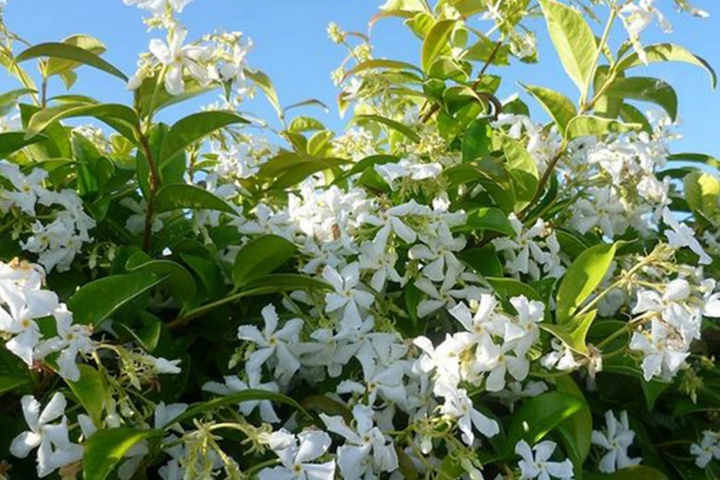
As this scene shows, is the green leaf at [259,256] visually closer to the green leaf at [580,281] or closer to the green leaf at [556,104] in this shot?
the green leaf at [580,281]

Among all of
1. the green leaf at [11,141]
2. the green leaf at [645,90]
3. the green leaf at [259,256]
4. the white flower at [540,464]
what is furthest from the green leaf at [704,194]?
the green leaf at [11,141]

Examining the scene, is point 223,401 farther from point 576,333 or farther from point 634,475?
point 634,475

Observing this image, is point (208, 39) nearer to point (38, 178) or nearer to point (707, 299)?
point (38, 178)

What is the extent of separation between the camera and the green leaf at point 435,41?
5.69 feet

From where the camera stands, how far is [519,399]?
1.39 meters

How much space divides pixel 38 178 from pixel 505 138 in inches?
28.5

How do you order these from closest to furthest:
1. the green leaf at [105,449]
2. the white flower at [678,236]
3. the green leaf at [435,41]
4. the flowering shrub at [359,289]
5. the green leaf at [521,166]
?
the green leaf at [105,449] → the flowering shrub at [359,289] → the white flower at [678,236] → the green leaf at [521,166] → the green leaf at [435,41]

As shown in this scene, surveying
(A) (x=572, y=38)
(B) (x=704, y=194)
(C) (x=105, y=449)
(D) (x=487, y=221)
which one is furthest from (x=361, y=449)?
(B) (x=704, y=194)

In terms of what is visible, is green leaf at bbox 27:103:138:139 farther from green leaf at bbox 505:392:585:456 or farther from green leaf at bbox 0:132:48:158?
green leaf at bbox 505:392:585:456

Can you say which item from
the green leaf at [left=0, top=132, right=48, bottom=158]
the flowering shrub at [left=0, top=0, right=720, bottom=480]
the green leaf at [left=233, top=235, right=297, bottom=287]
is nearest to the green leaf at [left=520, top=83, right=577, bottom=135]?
the flowering shrub at [left=0, top=0, right=720, bottom=480]

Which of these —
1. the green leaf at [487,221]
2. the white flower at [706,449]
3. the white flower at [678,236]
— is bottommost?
the white flower at [706,449]

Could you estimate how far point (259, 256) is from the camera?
1.27 metres

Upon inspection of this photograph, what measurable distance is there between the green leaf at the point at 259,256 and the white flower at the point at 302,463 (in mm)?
286

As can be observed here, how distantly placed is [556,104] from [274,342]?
2.13 ft
